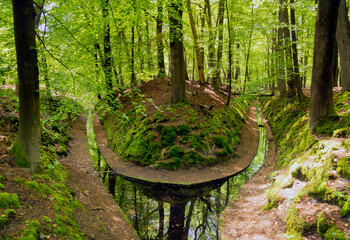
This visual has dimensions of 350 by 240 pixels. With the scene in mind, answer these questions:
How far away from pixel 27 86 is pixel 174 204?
17.5 ft

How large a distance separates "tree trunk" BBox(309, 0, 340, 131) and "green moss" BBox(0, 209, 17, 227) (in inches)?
344

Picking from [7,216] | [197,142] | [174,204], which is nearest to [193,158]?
[197,142]

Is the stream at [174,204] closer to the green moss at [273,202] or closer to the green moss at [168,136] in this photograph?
the green moss at [273,202]

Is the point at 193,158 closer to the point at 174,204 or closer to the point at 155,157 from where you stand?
the point at 155,157

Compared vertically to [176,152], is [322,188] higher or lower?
lower

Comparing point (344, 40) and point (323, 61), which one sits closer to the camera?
point (323, 61)

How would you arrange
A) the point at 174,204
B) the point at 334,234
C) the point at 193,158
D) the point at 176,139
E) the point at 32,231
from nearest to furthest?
the point at 32,231 → the point at 334,234 → the point at 174,204 → the point at 193,158 → the point at 176,139

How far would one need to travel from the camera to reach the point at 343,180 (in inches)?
181

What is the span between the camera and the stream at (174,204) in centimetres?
584

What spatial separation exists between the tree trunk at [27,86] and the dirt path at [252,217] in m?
5.15

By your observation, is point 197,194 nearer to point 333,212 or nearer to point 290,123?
point 333,212

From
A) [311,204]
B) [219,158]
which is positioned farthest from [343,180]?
[219,158]

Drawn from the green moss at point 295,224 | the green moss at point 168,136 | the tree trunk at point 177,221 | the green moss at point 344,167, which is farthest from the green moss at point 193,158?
the green moss at point 344,167

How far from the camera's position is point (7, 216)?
3477 millimetres
